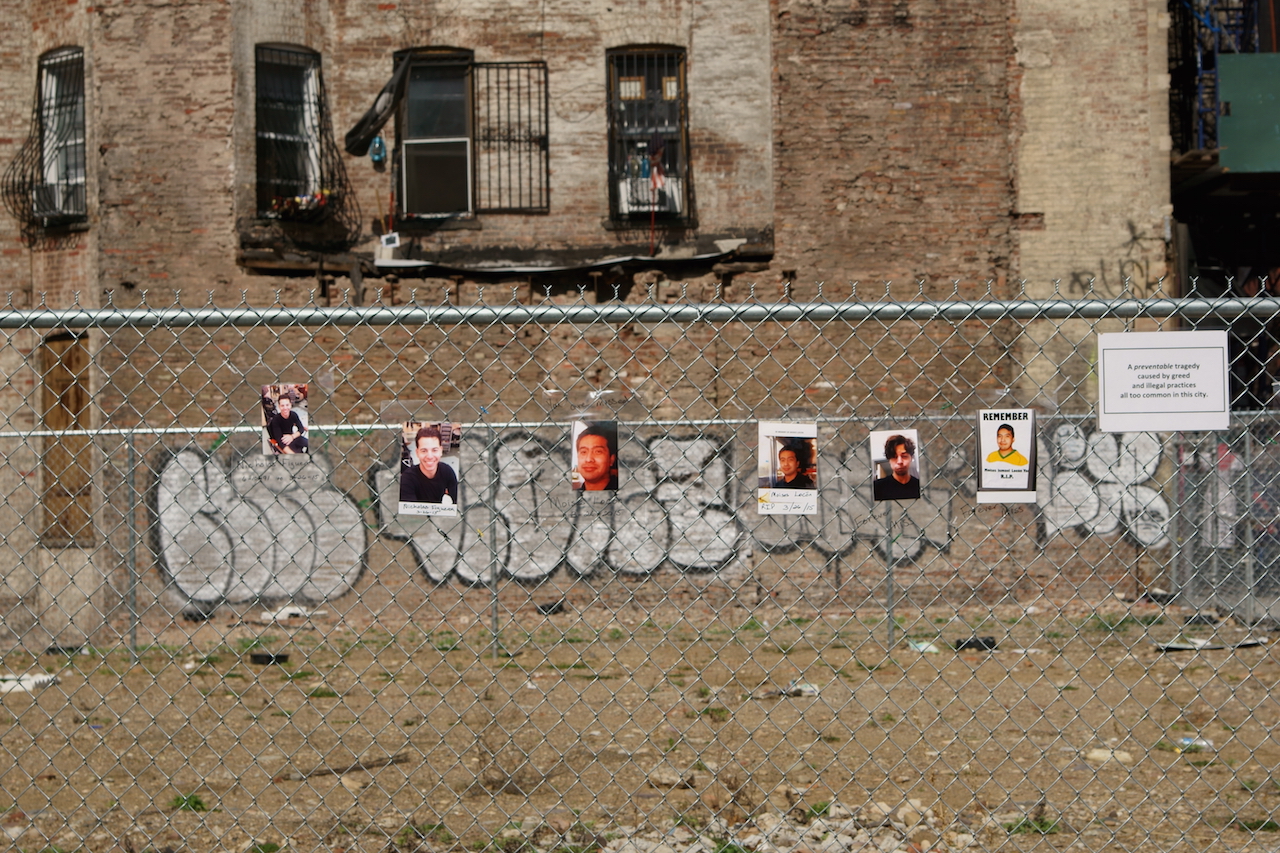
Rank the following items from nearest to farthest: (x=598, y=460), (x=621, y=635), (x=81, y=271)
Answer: (x=598, y=460) < (x=621, y=635) < (x=81, y=271)

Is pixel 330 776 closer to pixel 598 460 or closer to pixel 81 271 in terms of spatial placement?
pixel 598 460

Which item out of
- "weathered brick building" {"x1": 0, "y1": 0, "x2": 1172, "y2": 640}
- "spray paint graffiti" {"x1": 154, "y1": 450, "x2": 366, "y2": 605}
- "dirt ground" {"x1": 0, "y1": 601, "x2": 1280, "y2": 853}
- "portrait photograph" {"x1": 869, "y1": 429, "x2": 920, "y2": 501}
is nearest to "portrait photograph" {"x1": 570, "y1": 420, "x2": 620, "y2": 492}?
"portrait photograph" {"x1": 869, "y1": 429, "x2": 920, "y2": 501}

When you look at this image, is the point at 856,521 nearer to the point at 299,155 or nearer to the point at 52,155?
the point at 299,155

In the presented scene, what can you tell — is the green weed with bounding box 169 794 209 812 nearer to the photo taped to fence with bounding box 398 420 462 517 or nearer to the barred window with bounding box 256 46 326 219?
the photo taped to fence with bounding box 398 420 462 517

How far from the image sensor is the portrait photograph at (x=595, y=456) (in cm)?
340

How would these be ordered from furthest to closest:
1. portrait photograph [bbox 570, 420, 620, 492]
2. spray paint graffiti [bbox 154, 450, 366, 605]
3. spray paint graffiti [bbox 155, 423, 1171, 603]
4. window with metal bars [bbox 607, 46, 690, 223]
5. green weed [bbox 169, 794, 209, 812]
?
window with metal bars [bbox 607, 46, 690, 223] → spray paint graffiti [bbox 154, 450, 366, 605] → spray paint graffiti [bbox 155, 423, 1171, 603] → green weed [bbox 169, 794, 209, 812] → portrait photograph [bbox 570, 420, 620, 492]

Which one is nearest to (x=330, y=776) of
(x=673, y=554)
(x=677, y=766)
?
(x=677, y=766)

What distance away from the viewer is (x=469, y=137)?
13.3 m

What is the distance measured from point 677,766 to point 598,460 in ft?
11.8

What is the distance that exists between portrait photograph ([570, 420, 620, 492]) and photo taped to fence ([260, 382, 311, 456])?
84cm

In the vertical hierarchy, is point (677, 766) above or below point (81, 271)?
below

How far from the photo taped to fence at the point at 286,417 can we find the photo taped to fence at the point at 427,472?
12.5 inches

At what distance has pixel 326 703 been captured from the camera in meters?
8.55

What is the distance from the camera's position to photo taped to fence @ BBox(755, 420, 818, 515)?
3.43 metres
